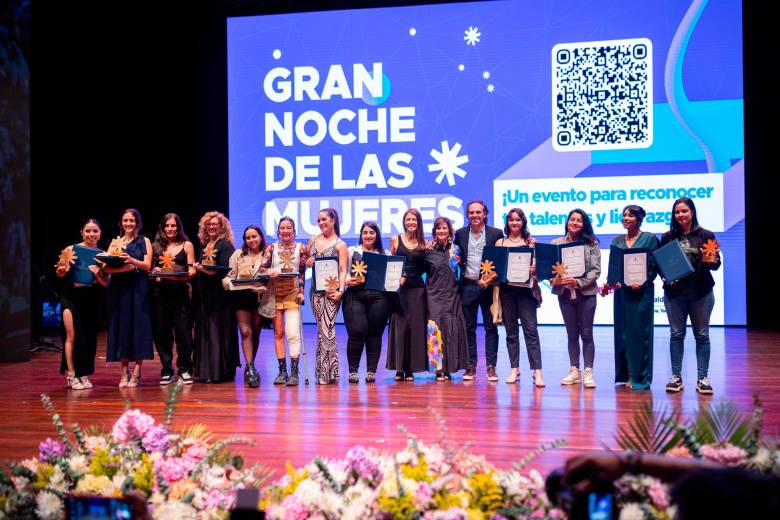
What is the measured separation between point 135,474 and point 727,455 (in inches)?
56.5

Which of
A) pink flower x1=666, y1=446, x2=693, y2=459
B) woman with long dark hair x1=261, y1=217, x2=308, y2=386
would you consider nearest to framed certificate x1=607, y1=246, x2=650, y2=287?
woman with long dark hair x1=261, y1=217, x2=308, y2=386

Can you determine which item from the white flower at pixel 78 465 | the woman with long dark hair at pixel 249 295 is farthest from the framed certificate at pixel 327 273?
the white flower at pixel 78 465

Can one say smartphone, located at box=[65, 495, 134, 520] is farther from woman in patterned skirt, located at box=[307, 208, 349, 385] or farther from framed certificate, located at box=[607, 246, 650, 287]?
framed certificate, located at box=[607, 246, 650, 287]

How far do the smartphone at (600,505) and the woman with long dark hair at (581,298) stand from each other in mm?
4743

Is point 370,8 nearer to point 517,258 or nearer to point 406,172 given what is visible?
point 406,172

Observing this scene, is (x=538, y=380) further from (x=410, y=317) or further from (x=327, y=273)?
(x=327, y=273)

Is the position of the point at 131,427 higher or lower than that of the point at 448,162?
lower

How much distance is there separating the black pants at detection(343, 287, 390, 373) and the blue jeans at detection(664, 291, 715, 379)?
226cm

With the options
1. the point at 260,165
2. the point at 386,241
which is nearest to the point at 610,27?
the point at 386,241

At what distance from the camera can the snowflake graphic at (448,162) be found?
10492mm

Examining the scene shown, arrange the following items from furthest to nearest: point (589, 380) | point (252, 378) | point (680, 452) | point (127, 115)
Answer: point (127, 115), point (252, 378), point (589, 380), point (680, 452)

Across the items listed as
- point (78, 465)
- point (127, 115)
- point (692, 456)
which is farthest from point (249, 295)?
point (127, 115)

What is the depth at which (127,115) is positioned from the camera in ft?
40.0

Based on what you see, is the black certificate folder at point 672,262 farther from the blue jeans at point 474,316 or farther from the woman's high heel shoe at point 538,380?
the blue jeans at point 474,316
